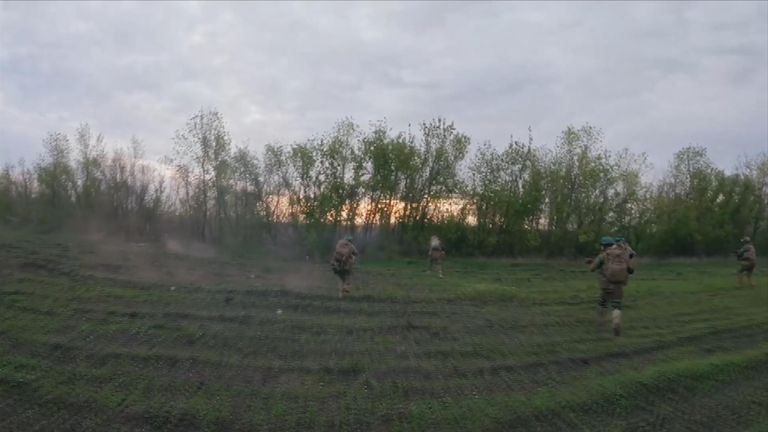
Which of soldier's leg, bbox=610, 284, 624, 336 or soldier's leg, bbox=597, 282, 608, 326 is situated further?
soldier's leg, bbox=597, 282, 608, 326

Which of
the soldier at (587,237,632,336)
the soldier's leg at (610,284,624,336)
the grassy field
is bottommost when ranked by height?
the grassy field

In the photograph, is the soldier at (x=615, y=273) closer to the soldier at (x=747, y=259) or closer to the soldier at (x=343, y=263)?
the soldier at (x=343, y=263)

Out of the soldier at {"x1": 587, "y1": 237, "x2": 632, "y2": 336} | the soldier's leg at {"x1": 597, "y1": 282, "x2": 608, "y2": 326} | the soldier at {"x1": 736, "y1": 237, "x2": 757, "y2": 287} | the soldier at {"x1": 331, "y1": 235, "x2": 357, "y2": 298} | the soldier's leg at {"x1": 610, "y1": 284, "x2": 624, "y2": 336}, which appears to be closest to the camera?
the soldier's leg at {"x1": 610, "y1": 284, "x2": 624, "y2": 336}

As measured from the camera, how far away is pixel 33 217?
48.1m

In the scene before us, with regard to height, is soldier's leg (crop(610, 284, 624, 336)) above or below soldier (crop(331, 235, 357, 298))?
below

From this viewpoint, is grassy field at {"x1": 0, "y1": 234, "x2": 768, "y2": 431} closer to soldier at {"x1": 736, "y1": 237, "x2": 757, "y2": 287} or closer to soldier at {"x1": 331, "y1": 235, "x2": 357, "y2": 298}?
soldier at {"x1": 331, "y1": 235, "x2": 357, "y2": 298}

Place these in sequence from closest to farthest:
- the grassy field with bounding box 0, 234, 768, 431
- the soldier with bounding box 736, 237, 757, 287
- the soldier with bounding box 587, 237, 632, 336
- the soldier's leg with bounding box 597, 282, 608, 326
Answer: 1. the grassy field with bounding box 0, 234, 768, 431
2. the soldier with bounding box 587, 237, 632, 336
3. the soldier's leg with bounding box 597, 282, 608, 326
4. the soldier with bounding box 736, 237, 757, 287

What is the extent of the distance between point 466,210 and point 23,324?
1406 inches

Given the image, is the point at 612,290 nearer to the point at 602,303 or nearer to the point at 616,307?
the point at 616,307

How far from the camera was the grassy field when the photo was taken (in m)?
8.52

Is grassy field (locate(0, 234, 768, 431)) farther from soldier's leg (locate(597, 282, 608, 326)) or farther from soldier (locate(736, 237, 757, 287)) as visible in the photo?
soldier (locate(736, 237, 757, 287))

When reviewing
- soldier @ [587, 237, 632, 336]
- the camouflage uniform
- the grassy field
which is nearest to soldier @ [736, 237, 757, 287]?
the grassy field

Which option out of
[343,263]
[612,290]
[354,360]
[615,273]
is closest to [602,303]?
[612,290]

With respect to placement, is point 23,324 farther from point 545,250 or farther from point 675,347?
point 545,250
